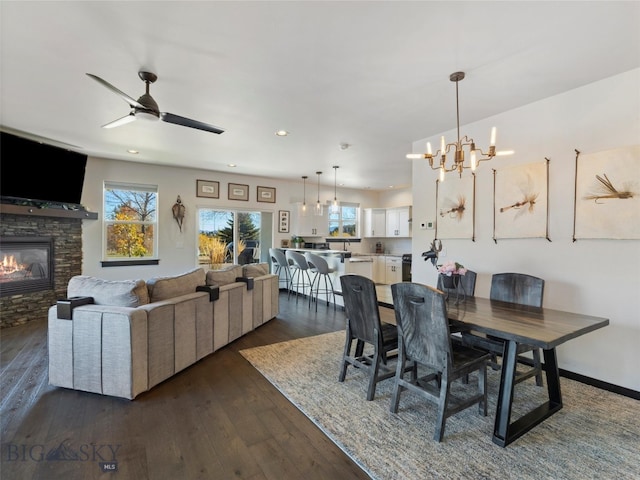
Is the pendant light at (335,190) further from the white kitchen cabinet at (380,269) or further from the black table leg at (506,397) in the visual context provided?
the black table leg at (506,397)

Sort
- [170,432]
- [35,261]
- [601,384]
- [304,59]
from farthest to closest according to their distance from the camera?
[35,261] < [601,384] < [304,59] < [170,432]

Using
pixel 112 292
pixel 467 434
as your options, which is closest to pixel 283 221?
pixel 112 292

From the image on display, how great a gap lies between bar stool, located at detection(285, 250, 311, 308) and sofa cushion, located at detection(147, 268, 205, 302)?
247 centimetres

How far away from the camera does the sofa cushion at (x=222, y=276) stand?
11.7ft

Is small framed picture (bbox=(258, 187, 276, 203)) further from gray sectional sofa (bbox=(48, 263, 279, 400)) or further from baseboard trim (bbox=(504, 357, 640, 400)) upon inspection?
baseboard trim (bbox=(504, 357, 640, 400))

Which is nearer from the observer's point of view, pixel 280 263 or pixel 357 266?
pixel 357 266

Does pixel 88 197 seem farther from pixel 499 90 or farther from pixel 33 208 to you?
pixel 499 90

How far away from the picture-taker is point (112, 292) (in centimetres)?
262

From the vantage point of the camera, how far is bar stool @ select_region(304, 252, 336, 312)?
5148mm

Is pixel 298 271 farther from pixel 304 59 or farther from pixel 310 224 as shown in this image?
pixel 304 59

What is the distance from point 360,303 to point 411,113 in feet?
7.16

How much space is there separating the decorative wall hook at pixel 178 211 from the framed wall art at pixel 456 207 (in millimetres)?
4709

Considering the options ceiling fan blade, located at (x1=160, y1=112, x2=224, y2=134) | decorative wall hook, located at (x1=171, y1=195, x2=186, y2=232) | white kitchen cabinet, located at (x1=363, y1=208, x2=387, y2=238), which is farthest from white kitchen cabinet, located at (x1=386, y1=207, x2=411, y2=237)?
ceiling fan blade, located at (x1=160, y1=112, x2=224, y2=134)

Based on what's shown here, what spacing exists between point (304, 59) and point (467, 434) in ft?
9.48
